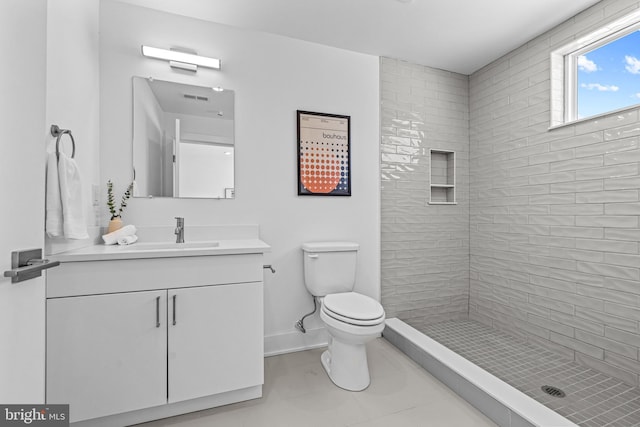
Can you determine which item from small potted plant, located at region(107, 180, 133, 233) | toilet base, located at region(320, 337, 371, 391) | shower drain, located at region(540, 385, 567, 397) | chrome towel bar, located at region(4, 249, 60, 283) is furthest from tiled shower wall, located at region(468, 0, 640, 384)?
small potted plant, located at region(107, 180, 133, 233)

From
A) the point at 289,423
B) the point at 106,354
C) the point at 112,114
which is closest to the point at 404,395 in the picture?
the point at 289,423

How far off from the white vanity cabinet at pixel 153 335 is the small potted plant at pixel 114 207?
467 millimetres

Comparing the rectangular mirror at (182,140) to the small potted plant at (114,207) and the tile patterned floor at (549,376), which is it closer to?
the small potted plant at (114,207)

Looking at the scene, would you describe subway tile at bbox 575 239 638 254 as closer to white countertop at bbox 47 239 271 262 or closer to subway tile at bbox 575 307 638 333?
subway tile at bbox 575 307 638 333

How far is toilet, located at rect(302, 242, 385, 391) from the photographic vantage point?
1.68 m

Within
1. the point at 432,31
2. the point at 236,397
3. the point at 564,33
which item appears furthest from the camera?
the point at 432,31

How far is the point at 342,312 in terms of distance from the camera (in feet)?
5.62

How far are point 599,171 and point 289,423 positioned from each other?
2.46 m

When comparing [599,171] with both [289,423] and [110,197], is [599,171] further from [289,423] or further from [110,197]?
[110,197]

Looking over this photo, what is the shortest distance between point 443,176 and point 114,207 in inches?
110

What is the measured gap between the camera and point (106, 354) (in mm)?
1377

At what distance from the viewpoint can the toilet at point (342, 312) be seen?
168cm

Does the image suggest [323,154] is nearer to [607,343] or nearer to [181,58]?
[181,58]

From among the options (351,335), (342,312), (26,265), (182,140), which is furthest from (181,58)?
(351,335)
